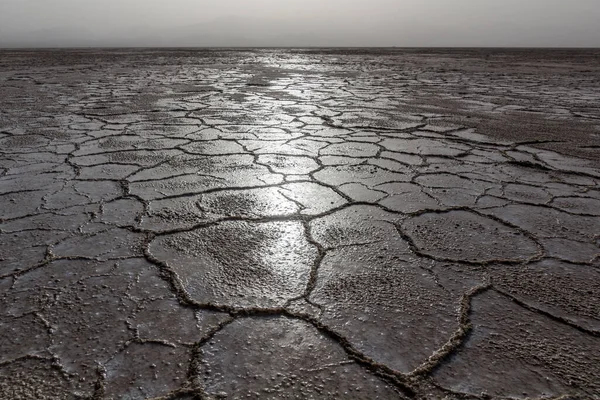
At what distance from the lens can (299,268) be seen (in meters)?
1.33

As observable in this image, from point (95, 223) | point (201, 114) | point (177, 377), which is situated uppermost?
point (201, 114)

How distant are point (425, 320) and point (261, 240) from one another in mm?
673

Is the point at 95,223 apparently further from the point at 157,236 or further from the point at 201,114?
the point at 201,114

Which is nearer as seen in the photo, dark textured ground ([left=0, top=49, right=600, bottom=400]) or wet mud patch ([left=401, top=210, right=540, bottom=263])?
dark textured ground ([left=0, top=49, right=600, bottom=400])

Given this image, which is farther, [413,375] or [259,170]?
[259,170]

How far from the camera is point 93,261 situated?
1352mm

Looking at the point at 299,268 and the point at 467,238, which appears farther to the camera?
the point at 467,238

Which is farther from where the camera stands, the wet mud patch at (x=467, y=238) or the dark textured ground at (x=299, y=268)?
the wet mud patch at (x=467, y=238)

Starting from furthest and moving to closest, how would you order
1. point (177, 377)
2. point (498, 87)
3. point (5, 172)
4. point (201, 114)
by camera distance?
1. point (498, 87)
2. point (201, 114)
3. point (5, 172)
4. point (177, 377)

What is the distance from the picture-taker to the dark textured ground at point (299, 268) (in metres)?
0.92

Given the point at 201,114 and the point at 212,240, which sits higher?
the point at 201,114

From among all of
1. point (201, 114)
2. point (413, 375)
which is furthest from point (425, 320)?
point (201, 114)

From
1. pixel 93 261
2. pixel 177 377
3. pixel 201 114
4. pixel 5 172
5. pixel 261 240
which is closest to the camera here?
pixel 177 377

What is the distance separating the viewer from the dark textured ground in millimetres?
922
